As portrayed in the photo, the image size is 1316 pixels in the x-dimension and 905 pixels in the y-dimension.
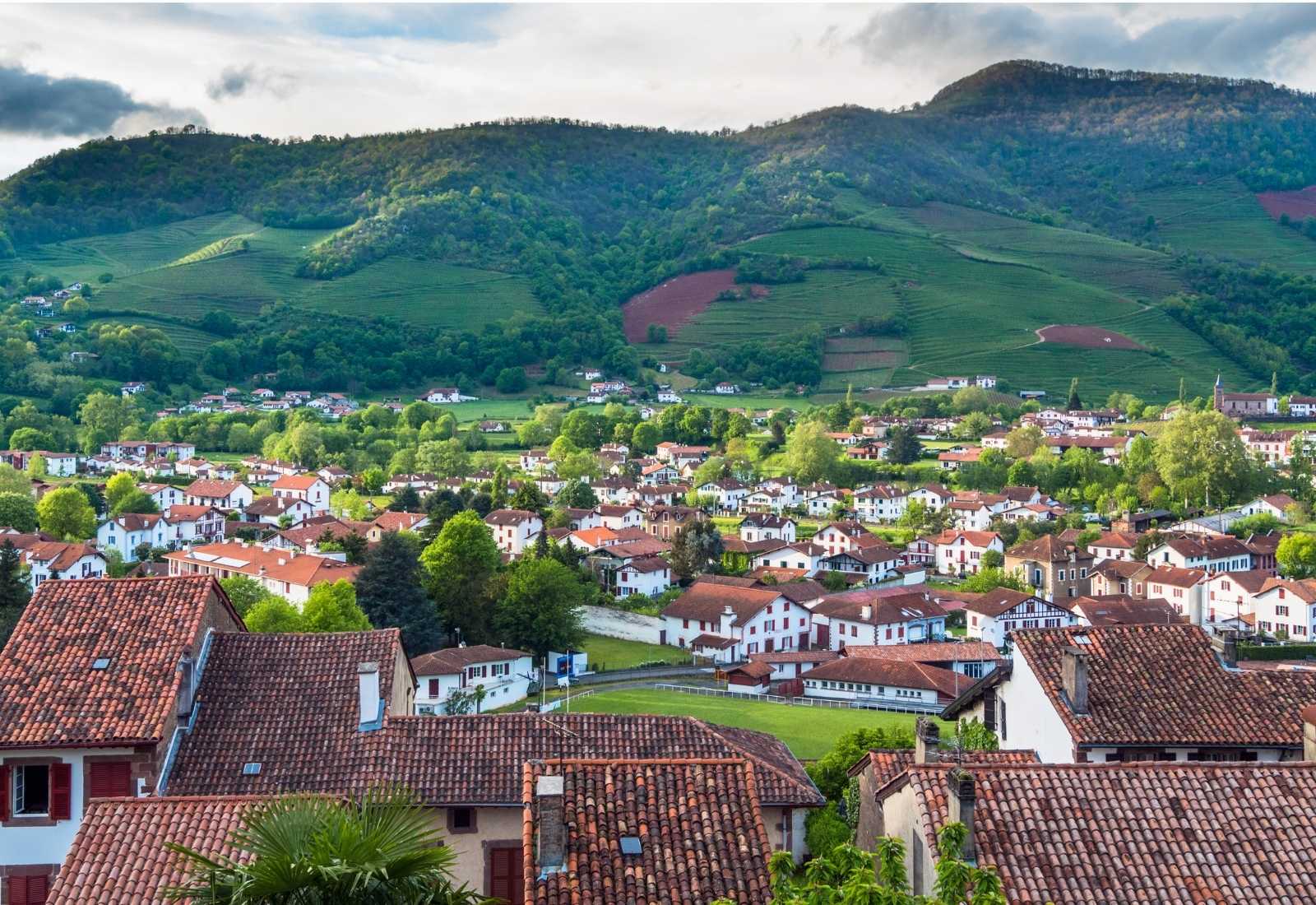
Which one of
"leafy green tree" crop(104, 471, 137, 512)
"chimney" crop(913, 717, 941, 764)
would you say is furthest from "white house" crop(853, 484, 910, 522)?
"chimney" crop(913, 717, 941, 764)

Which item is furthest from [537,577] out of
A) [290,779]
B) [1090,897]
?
[1090,897]

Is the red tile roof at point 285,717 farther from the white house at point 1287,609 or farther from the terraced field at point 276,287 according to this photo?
the terraced field at point 276,287

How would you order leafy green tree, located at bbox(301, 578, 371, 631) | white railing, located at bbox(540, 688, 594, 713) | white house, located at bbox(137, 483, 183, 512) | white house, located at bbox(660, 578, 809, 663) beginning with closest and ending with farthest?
leafy green tree, located at bbox(301, 578, 371, 631)
white railing, located at bbox(540, 688, 594, 713)
white house, located at bbox(660, 578, 809, 663)
white house, located at bbox(137, 483, 183, 512)

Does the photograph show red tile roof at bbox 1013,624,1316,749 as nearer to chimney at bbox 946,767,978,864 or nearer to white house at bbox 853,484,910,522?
chimney at bbox 946,767,978,864

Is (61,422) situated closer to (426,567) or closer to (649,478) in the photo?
(649,478)

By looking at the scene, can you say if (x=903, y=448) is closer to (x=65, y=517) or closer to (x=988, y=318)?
(x=65, y=517)

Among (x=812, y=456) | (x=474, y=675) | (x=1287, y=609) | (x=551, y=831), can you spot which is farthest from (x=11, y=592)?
(x=812, y=456)
